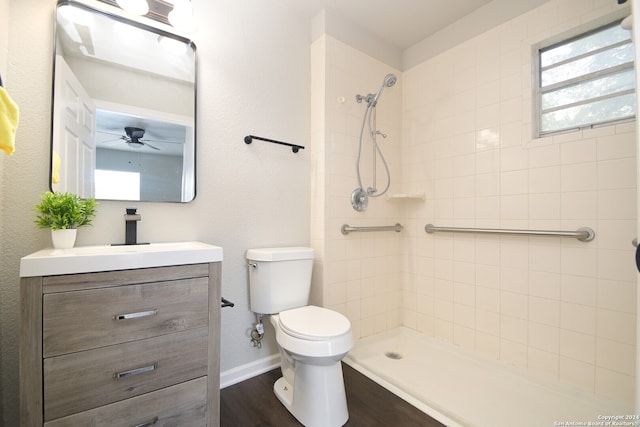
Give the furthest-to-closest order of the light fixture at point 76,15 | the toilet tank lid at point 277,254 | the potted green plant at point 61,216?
the toilet tank lid at point 277,254
the light fixture at point 76,15
the potted green plant at point 61,216

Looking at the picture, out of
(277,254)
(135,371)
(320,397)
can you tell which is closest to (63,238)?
(135,371)

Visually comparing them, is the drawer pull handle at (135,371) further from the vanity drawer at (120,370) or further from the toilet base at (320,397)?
the toilet base at (320,397)

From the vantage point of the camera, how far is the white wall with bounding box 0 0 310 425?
45.6 inches

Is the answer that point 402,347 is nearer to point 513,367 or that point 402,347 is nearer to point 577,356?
point 513,367

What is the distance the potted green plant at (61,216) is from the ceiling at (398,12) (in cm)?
173

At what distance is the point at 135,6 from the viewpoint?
1.36m

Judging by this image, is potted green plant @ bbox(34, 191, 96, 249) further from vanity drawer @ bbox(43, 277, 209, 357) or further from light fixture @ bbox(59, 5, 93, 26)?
light fixture @ bbox(59, 5, 93, 26)

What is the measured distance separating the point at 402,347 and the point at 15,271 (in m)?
2.21

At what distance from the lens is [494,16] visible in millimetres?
1858

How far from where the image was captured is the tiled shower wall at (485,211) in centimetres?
144

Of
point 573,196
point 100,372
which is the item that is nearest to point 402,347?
point 573,196

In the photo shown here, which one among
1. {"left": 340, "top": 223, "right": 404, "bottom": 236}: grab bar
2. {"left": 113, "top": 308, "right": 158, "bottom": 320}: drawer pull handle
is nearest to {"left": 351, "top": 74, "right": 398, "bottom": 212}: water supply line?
{"left": 340, "top": 223, "right": 404, "bottom": 236}: grab bar

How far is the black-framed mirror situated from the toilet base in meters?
1.12

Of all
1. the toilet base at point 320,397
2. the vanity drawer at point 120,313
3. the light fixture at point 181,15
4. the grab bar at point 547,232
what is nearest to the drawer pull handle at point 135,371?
the vanity drawer at point 120,313
